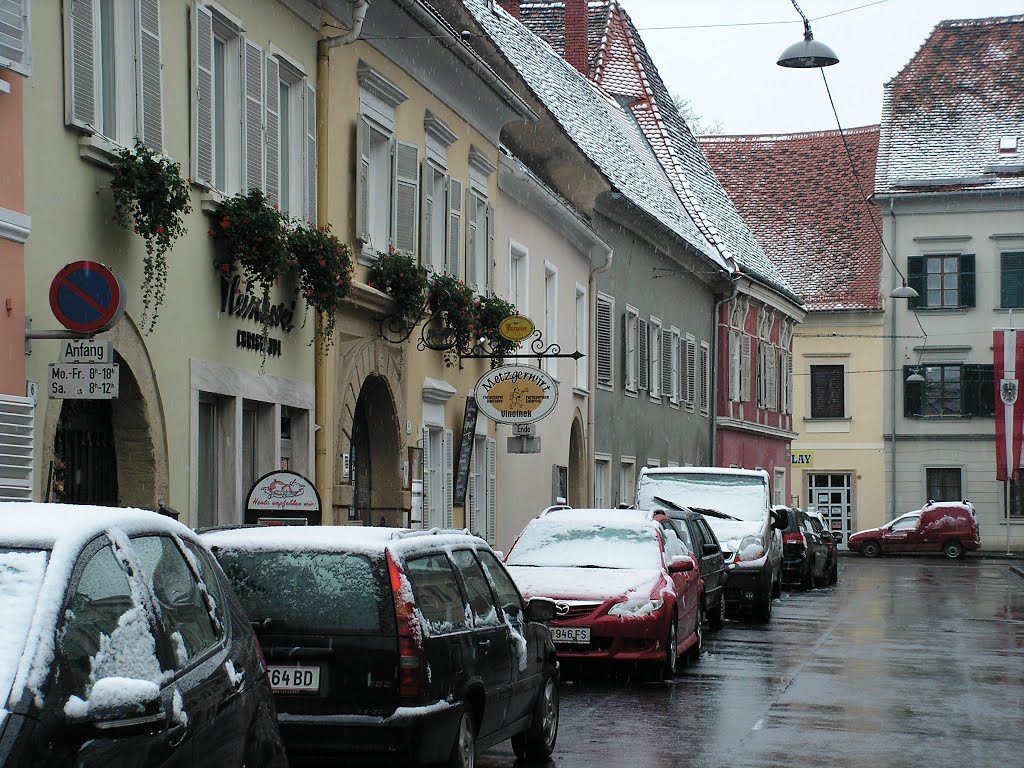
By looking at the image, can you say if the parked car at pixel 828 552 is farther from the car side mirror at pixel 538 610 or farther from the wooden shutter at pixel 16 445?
the wooden shutter at pixel 16 445

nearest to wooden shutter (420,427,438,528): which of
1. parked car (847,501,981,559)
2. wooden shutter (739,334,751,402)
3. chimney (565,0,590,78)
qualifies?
Result: chimney (565,0,590,78)

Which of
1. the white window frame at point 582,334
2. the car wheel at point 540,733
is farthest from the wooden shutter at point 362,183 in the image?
the white window frame at point 582,334

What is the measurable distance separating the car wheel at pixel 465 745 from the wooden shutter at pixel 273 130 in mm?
8071

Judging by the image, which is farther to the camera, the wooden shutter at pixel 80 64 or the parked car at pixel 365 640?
the wooden shutter at pixel 80 64

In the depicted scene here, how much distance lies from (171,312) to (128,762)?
30.8ft

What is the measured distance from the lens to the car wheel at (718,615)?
21.9 metres

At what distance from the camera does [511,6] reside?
4216 cm

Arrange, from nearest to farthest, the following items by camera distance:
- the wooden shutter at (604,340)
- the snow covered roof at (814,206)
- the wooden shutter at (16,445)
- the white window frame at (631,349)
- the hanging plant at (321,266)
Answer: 1. the wooden shutter at (16,445)
2. the hanging plant at (321,266)
3. the wooden shutter at (604,340)
4. the white window frame at (631,349)
5. the snow covered roof at (814,206)

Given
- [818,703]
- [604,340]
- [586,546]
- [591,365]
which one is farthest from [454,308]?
[604,340]

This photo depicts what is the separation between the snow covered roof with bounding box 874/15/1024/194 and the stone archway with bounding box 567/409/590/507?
100 ft

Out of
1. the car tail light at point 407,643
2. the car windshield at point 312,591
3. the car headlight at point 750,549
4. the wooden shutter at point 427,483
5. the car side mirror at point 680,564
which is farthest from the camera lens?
the car headlight at point 750,549

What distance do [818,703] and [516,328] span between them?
9.16 metres

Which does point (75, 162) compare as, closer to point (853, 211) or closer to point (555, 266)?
point (555, 266)

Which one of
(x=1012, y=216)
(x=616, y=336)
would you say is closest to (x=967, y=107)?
(x=1012, y=216)
